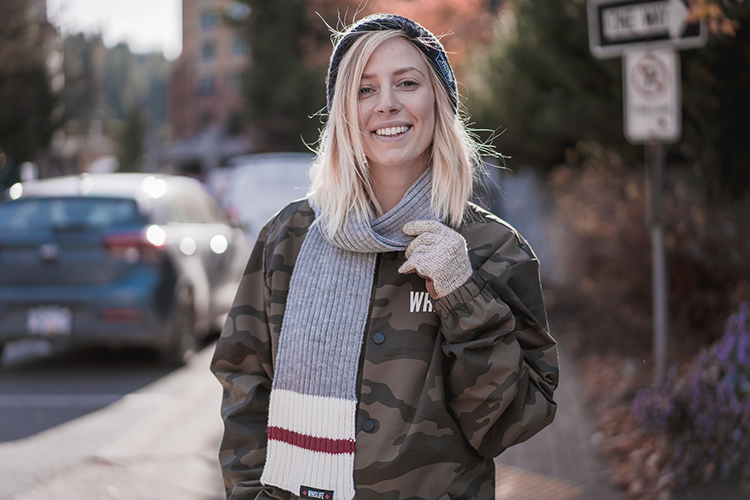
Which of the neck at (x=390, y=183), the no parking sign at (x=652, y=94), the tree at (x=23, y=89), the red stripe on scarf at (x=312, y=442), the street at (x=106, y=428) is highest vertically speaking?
the tree at (x=23, y=89)

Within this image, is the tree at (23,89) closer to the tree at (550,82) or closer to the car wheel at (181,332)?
the tree at (550,82)

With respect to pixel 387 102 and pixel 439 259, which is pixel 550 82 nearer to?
pixel 387 102

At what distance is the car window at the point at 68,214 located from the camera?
703 cm

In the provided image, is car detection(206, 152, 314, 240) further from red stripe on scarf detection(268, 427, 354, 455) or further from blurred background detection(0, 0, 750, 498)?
red stripe on scarf detection(268, 427, 354, 455)

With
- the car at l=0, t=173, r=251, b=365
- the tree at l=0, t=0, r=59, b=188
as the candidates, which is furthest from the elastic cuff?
the tree at l=0, t=0, r=59, b=188

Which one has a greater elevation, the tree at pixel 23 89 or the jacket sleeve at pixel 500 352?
the tree at pixel 23 89

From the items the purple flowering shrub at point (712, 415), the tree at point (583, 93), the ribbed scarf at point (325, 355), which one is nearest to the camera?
the ribbed scarf at point (325, 355)

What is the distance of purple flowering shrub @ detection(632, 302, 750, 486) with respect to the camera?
12.7 ft

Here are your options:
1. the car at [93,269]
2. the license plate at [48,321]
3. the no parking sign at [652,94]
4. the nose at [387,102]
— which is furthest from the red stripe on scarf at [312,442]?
the license plate at [48,321]

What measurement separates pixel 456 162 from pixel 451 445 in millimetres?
760

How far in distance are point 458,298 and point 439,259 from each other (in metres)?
0.11

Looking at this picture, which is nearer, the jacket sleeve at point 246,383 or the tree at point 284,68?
the jacket sleeve at point 246,383

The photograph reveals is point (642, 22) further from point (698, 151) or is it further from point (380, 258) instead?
point (380, 258)

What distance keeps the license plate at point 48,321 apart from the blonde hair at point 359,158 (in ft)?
17.1
